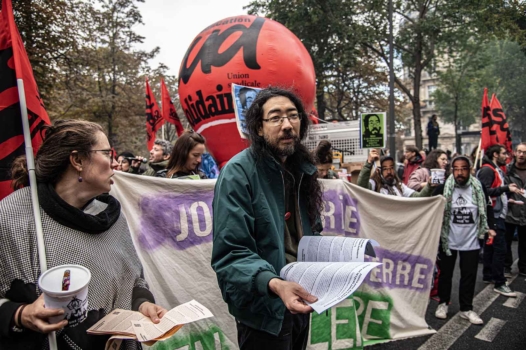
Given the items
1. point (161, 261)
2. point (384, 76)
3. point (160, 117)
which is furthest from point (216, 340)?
point (384, 76)

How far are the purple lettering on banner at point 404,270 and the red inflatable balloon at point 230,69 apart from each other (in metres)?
2.15

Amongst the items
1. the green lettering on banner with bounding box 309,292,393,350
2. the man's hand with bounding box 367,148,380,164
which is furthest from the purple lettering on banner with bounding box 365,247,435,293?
the man's hand with bounding box 367,148,380,164

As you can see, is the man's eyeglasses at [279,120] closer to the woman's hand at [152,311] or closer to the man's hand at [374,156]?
the woman's hand at [152,311]

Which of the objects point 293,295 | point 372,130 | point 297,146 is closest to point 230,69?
point 372,130

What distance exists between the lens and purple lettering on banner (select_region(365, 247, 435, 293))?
404 centimetres

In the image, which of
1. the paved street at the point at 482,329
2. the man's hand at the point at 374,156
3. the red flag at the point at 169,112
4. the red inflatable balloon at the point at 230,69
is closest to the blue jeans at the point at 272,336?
the paved street at the point at 482,329

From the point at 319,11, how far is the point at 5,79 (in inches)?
643

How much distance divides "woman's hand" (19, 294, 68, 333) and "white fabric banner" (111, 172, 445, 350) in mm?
1596

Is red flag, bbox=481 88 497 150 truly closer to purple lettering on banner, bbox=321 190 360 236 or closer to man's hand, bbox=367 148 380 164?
man's hand, bbox=367 148 380 164

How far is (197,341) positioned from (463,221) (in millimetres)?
3328

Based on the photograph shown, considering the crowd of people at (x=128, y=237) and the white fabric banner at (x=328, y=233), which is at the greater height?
the crowd of people at (x=128, y=237)

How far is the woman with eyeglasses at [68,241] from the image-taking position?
1507 mm

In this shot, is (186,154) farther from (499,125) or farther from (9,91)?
(499,125)

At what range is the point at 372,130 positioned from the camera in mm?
4785
